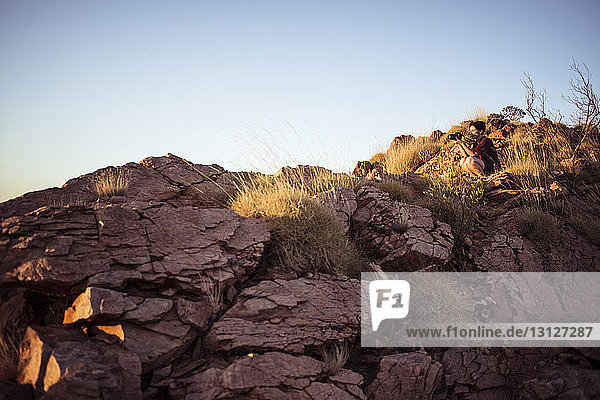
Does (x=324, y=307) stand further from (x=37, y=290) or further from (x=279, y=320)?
(x=37, y=290)

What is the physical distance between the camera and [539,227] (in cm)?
675

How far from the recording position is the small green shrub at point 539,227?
6.66 meters

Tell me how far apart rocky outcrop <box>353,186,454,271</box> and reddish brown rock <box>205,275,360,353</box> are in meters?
1.17

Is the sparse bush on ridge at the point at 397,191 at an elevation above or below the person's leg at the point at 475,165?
below

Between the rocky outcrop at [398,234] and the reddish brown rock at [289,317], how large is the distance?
1174mm

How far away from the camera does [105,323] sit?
149 inches

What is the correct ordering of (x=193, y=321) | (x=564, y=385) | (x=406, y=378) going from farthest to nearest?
(x=564, y=385) → (x=406, y=378) → (x=193, y=321)

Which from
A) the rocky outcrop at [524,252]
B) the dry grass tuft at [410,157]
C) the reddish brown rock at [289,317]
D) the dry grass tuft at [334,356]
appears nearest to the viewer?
the reddish brown rock at [289,317]

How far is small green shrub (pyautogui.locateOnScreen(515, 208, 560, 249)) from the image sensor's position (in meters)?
6.66

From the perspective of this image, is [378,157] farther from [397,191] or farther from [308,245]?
[308,245]

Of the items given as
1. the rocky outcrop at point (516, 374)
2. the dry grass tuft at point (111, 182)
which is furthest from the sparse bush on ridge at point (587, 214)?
the dry grass tuft at point (111, 182)

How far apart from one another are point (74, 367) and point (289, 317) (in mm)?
2202

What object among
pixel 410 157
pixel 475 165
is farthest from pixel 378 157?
pixel 475 165

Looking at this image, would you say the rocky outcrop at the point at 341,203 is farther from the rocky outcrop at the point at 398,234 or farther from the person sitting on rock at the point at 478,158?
the person sitting on rock at the point at 478,158
